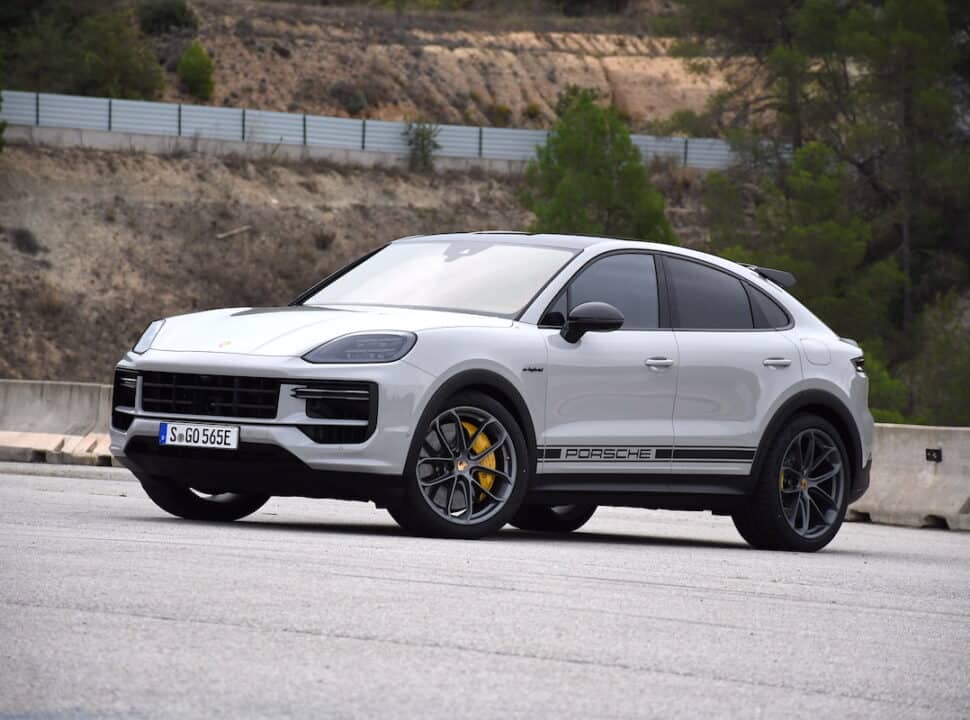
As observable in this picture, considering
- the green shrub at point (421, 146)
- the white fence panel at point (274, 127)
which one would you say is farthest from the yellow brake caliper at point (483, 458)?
the green shrub at point (421, 146)

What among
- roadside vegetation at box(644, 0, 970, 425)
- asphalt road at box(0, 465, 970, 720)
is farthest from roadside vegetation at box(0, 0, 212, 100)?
asphalt road at box(0, 465, 970, 720)

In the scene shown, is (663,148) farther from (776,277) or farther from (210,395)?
(210,395)

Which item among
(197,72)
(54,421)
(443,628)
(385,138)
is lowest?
(54,421)

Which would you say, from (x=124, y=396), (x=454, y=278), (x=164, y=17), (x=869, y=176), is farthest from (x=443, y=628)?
(x=164, y=17)

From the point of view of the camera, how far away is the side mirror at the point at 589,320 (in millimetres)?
10906

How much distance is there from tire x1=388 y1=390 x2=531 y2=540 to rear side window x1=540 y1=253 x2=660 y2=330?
3.18 feet

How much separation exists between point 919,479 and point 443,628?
10.7 m

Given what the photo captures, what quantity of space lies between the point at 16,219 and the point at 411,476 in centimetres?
5403

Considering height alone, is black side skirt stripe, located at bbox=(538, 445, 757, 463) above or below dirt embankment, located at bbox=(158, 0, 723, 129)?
below

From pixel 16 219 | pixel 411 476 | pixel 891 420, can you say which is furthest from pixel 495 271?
pixel 16 219

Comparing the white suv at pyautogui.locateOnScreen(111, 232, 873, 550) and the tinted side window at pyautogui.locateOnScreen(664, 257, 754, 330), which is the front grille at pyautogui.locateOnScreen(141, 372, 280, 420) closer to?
the white suv at pyautogui.locateOnScreen(111, 232, 873, 550)

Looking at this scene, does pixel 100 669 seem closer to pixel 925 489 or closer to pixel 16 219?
pixel 925 489

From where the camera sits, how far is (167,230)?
212 feet

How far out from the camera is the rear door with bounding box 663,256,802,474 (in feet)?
38.1
